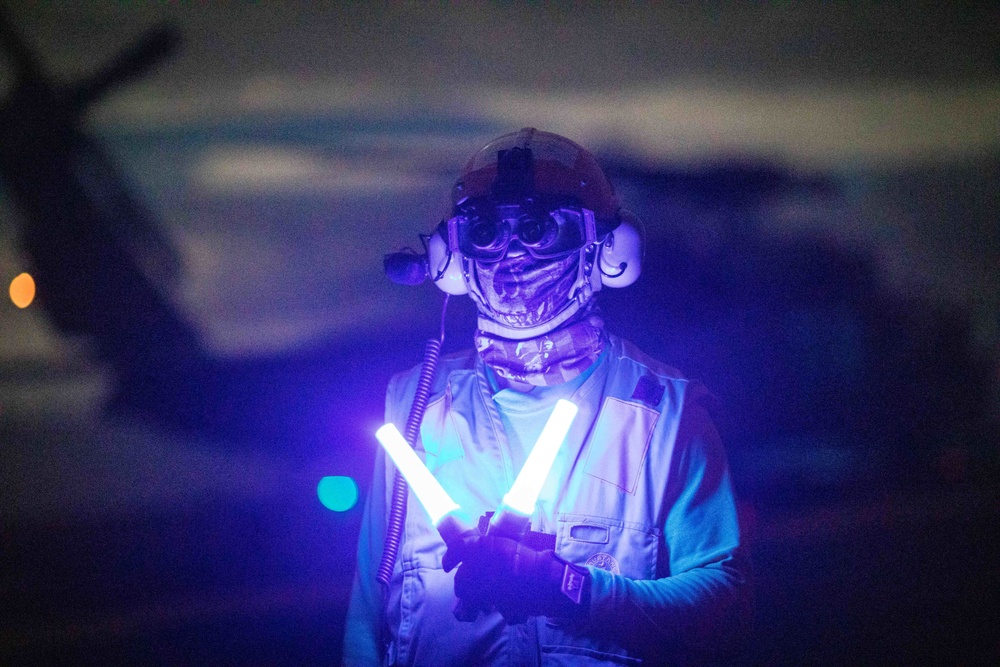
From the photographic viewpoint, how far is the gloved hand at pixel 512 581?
1.46 metres

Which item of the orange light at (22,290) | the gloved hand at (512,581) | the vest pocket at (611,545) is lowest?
the gloved hand at (512,581)

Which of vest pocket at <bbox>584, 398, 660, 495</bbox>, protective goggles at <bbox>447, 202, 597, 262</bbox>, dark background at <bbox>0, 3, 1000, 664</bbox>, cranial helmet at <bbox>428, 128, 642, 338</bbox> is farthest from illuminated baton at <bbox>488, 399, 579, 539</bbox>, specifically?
dark background at <bbox>0, 3, 1000, 664</bbox>

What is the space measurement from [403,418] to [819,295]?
5.74ft

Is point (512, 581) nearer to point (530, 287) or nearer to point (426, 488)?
point (426, 488)

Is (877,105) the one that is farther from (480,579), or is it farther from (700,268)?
(480,579)

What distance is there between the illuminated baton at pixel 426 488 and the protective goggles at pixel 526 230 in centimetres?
57

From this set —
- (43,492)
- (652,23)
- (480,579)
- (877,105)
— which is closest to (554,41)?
(652,23)

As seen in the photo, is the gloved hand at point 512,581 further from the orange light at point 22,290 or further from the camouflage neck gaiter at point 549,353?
the orange light at point 22,290

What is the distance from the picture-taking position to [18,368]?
288cm

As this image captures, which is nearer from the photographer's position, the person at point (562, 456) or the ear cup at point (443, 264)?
the person at point (562, 456)

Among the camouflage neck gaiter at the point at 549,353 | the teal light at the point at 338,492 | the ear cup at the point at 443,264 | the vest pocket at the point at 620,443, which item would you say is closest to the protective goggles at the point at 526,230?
the ear cup at the point at 443,264

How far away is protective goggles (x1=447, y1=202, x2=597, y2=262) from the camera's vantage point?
6.09 feet

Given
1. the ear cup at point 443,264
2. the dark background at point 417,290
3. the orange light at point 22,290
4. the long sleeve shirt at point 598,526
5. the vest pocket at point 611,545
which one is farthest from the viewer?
the orange light at point 22,290

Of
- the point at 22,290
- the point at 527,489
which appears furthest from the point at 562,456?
the point at 22,290
